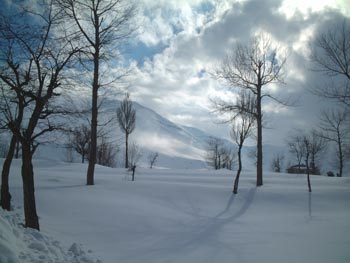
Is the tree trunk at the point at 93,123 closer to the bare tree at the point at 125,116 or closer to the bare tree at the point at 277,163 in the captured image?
the bare tree at the point at 125,116

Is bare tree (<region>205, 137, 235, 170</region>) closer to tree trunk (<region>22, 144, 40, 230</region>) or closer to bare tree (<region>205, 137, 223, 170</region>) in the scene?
bare tree (<region>205, 137, 223, 170</region>)

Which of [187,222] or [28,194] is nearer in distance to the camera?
[28,194]

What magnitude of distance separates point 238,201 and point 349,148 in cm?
2754

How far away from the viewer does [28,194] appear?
29.5 feet

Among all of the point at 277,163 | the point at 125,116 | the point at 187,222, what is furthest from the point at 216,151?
the point at 187,222

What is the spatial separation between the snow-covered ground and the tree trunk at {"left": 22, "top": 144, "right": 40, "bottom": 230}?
61 centimetres

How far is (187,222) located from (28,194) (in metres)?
5.94

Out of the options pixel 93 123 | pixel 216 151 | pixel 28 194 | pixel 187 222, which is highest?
pixel 93 123

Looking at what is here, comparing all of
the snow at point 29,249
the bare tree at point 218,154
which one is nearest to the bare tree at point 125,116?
the bare tree at point 218,154

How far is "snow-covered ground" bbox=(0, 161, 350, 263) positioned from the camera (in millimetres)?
8180

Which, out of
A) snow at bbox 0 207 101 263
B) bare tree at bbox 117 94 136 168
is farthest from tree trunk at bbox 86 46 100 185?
bare tree at bbox 117 94 136 168

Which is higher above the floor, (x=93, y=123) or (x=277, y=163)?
(x=93, y=123)

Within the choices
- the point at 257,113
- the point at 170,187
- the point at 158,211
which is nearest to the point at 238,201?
the point at 170,187

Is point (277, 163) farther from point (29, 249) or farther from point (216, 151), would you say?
point (29, 249)
